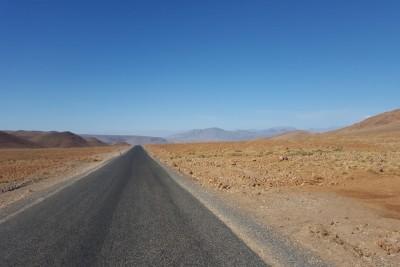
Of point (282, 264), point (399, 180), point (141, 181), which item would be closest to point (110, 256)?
point (282, 264)

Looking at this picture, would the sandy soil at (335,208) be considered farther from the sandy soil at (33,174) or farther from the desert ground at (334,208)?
the sandy soil at (33,174)

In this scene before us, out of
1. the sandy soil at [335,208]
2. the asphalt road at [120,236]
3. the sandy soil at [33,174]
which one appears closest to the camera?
the asphalt road at [120,236]

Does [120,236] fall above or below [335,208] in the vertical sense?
above

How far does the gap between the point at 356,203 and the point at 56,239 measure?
10190 mm

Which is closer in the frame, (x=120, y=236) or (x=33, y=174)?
(x=120, y=236)

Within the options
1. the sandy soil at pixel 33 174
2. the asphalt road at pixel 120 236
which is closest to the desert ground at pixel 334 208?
the asphalt road at pixel 120 236

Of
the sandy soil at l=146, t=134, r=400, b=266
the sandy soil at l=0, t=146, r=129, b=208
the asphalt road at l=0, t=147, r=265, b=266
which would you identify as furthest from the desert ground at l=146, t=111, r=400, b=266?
the sandy soil at l=0, t=146, r=129, b=208

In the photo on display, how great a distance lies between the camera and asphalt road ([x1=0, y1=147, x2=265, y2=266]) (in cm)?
759

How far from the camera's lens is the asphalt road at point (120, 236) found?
24.9 ft

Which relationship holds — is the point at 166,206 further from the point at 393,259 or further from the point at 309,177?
the point at 309,177

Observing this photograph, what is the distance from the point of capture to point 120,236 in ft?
30.8

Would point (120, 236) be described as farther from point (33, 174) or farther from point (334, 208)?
point (33, 174)

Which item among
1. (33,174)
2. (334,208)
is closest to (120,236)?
(334,208)

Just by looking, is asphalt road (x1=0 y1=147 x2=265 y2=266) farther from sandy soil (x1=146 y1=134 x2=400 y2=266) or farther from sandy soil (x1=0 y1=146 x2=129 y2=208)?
sandy soil (x1=0 y1=146 x2=129 y2=208)
